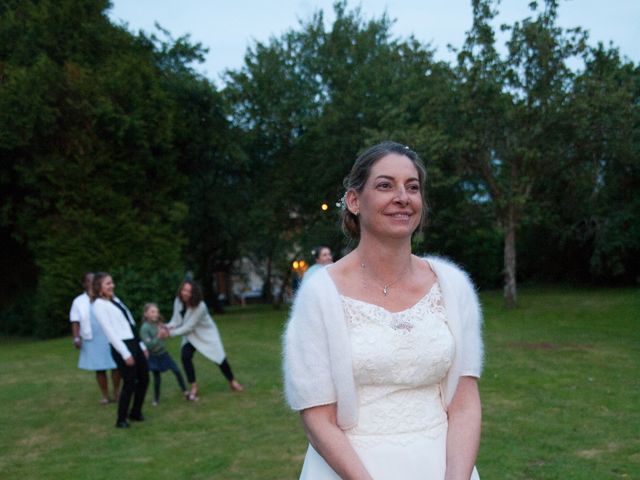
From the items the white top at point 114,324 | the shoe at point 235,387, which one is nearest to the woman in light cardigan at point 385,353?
the white top at point 114,324

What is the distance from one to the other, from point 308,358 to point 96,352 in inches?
367

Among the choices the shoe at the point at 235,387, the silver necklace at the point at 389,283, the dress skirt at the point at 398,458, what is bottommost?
the shoe at the point at 235,387

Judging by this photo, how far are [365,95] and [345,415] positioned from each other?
26829mm

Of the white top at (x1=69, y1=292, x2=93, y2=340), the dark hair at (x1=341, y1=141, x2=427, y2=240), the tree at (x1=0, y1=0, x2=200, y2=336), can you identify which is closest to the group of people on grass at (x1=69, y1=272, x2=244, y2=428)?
the white top at (x1=69, y1=292, x2=93, y2=340)

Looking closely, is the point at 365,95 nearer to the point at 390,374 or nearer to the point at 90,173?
the point at 90,173

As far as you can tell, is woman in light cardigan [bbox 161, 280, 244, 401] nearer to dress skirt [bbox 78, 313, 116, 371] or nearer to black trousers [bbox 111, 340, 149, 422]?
dress skirt [bbox 78, 313, 116, 371]

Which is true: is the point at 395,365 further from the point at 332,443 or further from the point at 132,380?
the point at 132,380

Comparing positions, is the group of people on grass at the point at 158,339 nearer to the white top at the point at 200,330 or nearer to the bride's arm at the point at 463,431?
the white top at the point at 200,330

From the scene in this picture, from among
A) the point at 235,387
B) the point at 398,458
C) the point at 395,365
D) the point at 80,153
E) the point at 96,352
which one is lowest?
the point at 235,387

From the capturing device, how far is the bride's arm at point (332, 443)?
7.80 feet

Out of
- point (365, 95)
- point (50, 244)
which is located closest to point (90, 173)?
point (50, 244)

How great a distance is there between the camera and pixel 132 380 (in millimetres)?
9062

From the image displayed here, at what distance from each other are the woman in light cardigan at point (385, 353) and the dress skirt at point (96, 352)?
9.03 meters

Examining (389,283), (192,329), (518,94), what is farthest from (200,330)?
(518,94)
